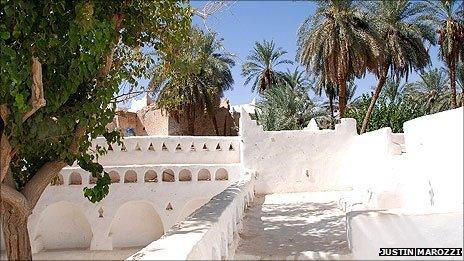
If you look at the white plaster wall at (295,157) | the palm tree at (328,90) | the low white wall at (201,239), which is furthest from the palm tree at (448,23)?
the low white wall at (201,239)

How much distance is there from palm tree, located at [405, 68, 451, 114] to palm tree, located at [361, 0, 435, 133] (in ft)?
32.8

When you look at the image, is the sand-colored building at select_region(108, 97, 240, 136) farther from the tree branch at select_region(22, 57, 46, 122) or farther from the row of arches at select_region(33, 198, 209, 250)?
the tree branch at select_region(22, 57, 46, 122)

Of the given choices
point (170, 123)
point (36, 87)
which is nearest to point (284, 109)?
point (170, 123)

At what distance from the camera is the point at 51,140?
8125 millimetres

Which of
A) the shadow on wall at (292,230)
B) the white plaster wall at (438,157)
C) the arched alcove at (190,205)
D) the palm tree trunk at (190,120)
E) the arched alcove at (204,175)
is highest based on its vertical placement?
the palm tree trunk at (190,120)

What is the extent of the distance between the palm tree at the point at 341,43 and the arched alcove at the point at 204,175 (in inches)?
312

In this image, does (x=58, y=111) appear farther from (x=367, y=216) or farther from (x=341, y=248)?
(x=367, y=216)

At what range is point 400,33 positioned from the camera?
22.0 m

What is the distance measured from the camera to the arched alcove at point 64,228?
16.5 meters

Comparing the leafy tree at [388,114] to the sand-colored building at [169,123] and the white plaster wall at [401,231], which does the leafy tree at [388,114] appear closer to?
the sand-colored building at [169,123]

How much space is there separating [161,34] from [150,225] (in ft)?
32.7

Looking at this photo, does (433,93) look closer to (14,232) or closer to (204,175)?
(204,175)

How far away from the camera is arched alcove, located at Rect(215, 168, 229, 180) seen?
1634 cm

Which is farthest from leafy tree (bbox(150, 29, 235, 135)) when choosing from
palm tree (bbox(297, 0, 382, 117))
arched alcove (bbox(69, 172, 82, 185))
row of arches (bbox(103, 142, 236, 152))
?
arched alcove (bbox(69, 172, 82, 185))
